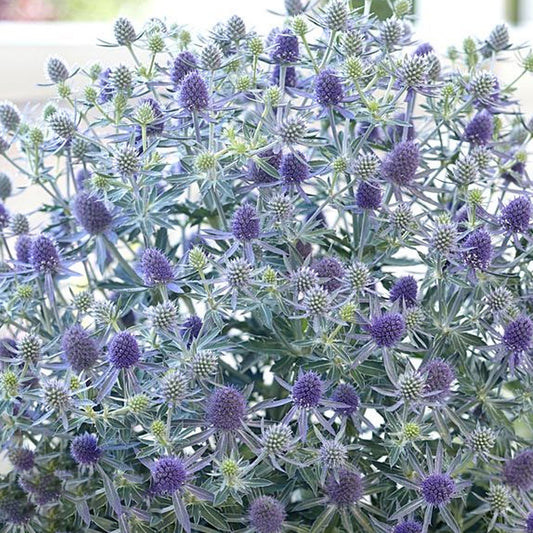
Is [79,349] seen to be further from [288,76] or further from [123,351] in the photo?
[288,76]

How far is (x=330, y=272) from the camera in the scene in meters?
0.76

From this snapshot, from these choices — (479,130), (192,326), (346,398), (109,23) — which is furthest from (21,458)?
(109,23)

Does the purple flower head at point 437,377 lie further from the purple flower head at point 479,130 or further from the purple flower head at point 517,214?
the purple flower head at point 479,130

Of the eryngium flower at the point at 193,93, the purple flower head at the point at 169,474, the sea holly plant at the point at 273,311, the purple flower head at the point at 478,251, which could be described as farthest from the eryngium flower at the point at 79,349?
the purple flower head at the point at 478,251

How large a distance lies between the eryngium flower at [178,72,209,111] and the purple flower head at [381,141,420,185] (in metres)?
0.16

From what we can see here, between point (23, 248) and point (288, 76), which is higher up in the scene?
point (288, 76)

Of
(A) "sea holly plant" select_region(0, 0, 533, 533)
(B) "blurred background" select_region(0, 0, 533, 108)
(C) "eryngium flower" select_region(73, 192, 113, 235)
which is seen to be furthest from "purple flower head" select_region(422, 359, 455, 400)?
(B) "blurred background" select_region(0, 0, 533, 108)

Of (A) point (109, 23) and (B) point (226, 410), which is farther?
(A) point (109, 23)

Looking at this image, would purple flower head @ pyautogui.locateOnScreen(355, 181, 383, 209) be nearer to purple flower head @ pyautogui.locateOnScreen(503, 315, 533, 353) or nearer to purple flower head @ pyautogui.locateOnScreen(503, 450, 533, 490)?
purple flower head @ pyautogui.locateOnScreen(503, 315, 533, 353)

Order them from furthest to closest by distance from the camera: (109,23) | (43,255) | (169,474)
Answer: (109,23) → (43,255) → (169,474)

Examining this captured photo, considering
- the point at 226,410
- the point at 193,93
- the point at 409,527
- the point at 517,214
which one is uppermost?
the point at 193,93

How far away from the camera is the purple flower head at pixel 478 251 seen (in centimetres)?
76

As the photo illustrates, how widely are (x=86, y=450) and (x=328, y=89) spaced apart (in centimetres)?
37

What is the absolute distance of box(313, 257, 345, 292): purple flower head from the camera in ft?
2.49
